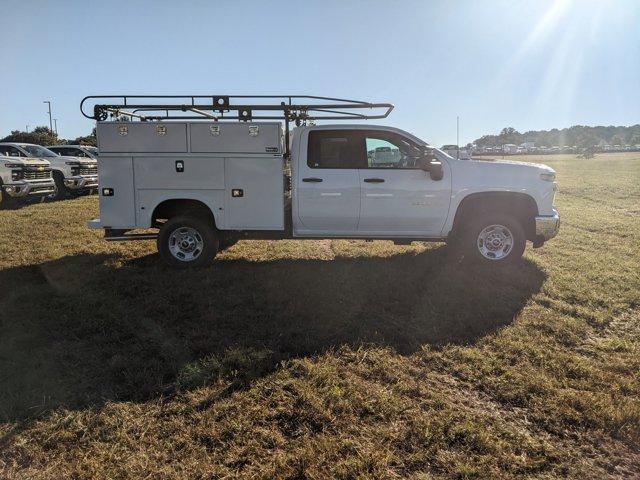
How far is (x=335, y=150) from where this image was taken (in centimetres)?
698

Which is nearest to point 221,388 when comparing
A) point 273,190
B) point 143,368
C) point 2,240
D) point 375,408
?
point 143,368

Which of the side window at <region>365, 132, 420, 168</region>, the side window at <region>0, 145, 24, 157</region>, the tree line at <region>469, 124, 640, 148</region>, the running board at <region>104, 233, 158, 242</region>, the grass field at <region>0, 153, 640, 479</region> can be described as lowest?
the grass field at <region>0, 153, 640, 479</region>

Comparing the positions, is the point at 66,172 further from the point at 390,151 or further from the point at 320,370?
the point at 320,370

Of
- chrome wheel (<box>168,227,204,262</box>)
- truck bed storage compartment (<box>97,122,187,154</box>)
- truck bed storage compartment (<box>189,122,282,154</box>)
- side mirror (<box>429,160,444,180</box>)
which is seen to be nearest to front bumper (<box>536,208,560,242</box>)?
side mirror (<box>429,160,444,180</box>)

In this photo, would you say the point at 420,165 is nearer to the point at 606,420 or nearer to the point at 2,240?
the point at 606,420

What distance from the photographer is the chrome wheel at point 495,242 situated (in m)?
7.14

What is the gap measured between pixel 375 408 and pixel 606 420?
59.8 inches

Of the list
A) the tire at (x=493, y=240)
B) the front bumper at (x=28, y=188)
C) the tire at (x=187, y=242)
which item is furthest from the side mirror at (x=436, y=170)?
the front bumper at (x=28, y=188)

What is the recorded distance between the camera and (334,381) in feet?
12.5

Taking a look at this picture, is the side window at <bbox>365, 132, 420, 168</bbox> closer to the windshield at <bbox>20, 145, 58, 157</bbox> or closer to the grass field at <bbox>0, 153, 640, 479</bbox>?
the grass field at <bbox>0, 153, 640, 479</bbox>

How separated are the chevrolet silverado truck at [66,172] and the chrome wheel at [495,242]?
45.6 ft

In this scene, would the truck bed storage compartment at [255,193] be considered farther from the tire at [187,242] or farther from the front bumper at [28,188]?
the front bumper at [28,188]

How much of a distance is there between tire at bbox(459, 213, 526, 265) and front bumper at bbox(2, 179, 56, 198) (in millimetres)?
12556

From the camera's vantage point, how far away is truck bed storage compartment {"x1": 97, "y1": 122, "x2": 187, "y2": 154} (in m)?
6.68
